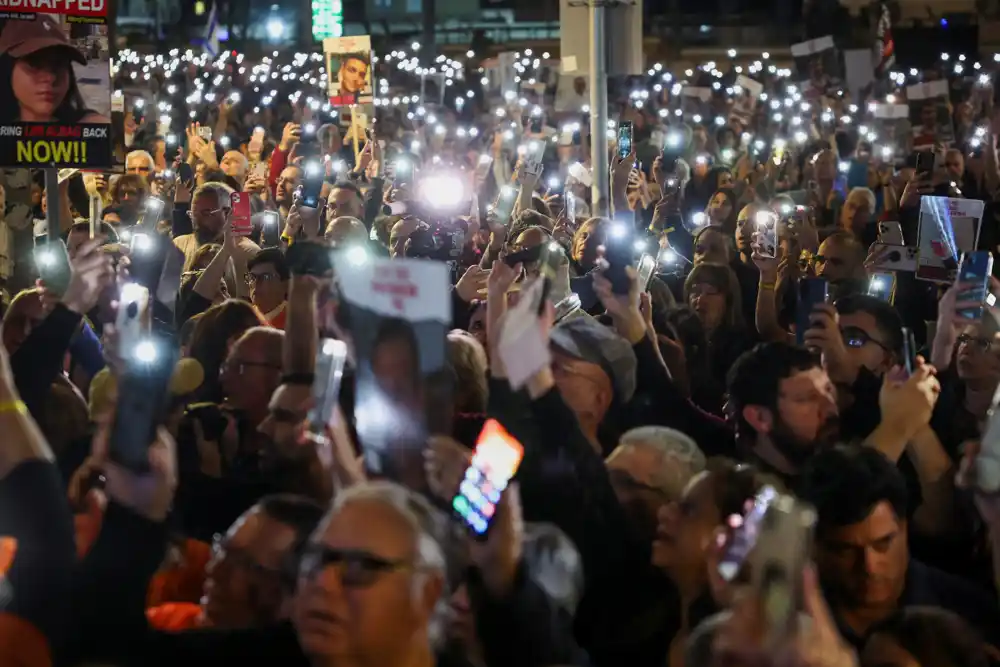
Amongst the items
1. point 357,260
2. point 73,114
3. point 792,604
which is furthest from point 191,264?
point 792,604

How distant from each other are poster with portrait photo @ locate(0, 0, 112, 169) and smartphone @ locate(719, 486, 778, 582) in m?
5.19

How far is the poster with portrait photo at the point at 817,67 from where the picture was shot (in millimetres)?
19094

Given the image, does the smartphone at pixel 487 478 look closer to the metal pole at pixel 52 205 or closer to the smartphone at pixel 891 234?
the metal pole at pixel 52 205

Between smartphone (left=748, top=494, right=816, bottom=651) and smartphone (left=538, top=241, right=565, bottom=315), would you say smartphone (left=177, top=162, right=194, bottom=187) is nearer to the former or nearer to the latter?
smartphone (left=538, top=241, right=565, bottom=315)

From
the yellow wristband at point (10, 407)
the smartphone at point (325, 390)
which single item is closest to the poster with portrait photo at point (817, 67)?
the smartphone at point (325, 390)

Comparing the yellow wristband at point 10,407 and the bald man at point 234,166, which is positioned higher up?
→ the bald man at point 234,166

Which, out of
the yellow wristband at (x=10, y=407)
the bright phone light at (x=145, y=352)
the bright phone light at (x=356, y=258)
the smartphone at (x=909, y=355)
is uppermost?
the bright phone light at (x=356, y=258)

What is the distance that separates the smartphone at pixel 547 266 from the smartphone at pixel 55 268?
1.42 m

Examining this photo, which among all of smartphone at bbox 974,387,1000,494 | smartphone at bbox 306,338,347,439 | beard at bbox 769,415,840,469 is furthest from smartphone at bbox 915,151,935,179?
smartphone at bbox 306,338,347,439

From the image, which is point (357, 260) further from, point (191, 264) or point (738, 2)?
point (738, 2)

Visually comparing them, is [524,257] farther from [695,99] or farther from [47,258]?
[695,99]

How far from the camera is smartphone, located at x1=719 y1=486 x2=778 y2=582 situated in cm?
238

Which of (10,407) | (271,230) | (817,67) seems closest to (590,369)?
(10,407)

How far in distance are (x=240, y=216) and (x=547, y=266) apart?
3.44 meters
